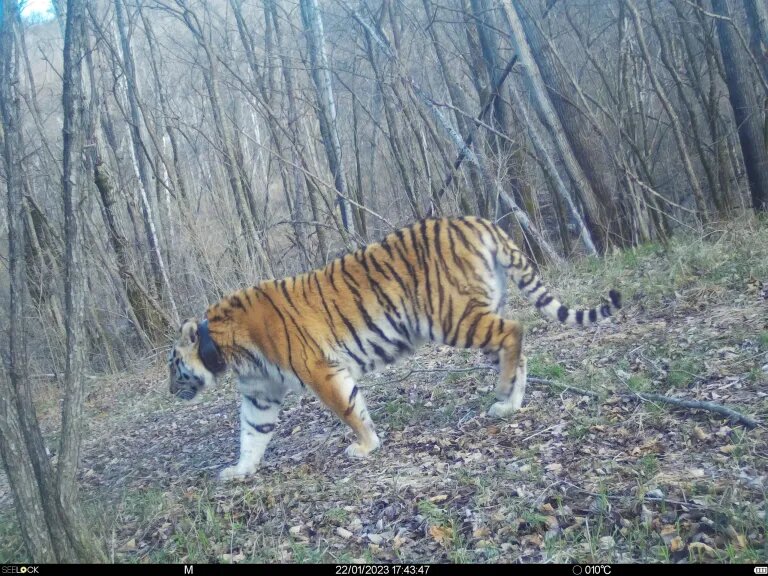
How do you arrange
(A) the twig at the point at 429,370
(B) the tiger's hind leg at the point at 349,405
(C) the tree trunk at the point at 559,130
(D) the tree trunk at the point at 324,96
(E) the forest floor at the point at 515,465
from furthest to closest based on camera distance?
1. (D) the tree trunk at the point at 324,96
2. (C) the tree trunk at the point at 559,130
3. (A) the twig at the point at 429,370
4. (B) the tiger's hind leg at the point at 349,405
5. (E) the forest floor at the point at 515,465

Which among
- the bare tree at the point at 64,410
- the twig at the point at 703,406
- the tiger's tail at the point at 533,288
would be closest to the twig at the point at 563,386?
the twig at the point at 703,406

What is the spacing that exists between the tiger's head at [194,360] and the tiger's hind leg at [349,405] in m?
0.93

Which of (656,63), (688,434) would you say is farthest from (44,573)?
(656,63)

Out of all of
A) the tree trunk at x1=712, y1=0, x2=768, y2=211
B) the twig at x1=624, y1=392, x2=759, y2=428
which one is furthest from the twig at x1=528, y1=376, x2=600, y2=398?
the tree trunk at x1=712, y1=0, x2=768, y2=211

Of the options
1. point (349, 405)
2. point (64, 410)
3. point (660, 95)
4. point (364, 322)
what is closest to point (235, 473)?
point (349, 405)

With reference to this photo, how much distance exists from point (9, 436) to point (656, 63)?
16.7 metres

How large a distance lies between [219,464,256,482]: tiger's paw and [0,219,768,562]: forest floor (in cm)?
13

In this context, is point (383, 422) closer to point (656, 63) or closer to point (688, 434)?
point (688, 434)

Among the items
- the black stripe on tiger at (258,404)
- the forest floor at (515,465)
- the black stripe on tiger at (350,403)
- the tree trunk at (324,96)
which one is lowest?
the forest floor at (515,465)

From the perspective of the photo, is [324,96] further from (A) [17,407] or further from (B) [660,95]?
(A) [17,407]

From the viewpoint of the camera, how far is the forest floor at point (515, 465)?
3.71 meters

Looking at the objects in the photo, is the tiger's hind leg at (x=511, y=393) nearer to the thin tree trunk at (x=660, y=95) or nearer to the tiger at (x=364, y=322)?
the tiger at (x=364, y=322)

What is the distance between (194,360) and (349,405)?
4.58ft

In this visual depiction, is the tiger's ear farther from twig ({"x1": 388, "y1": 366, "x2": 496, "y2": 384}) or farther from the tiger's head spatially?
twig ({"x1": 388, "y1": 366, "x2": 496, "y2": 384})
